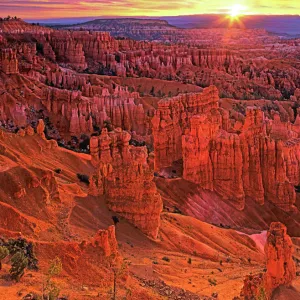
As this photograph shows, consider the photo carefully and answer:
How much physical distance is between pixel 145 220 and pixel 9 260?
7.79 m

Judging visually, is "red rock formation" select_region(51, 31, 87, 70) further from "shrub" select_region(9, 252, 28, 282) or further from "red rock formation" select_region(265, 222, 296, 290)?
"shrub" select_region(9, 252, 28, 282)

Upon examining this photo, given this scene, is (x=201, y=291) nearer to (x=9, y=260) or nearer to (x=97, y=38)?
(x=9, y=260)

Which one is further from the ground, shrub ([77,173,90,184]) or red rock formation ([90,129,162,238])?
red rock formation ([90,129,162,238])

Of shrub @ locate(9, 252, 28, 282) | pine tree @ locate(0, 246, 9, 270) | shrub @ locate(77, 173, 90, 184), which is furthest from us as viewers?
shrub @ locate(77, 173, 90, 184)

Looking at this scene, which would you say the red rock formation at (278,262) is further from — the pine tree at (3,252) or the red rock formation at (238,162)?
the red rock formation at (238,162)

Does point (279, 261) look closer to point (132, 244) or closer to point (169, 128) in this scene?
point (132, 244)

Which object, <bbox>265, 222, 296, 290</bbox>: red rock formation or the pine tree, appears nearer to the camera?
the pine tree

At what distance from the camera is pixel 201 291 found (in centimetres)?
1486

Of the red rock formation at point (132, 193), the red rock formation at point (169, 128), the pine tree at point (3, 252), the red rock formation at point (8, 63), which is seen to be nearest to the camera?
the pine tree at point (3, 252)

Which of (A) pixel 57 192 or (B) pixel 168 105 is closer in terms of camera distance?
(A) pixel 57 192

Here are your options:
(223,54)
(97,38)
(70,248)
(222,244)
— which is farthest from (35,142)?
(223,54)

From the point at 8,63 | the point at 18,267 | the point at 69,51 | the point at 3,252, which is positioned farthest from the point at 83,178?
the point at 69,51

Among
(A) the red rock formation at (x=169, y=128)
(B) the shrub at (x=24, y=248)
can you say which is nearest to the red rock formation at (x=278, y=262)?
(B) the shrub at (x=24, y=248)

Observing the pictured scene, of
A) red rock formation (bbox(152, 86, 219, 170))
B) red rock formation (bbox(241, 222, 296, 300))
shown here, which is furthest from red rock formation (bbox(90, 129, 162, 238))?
red rock formation (bbox(152, 86, 219, 170))
